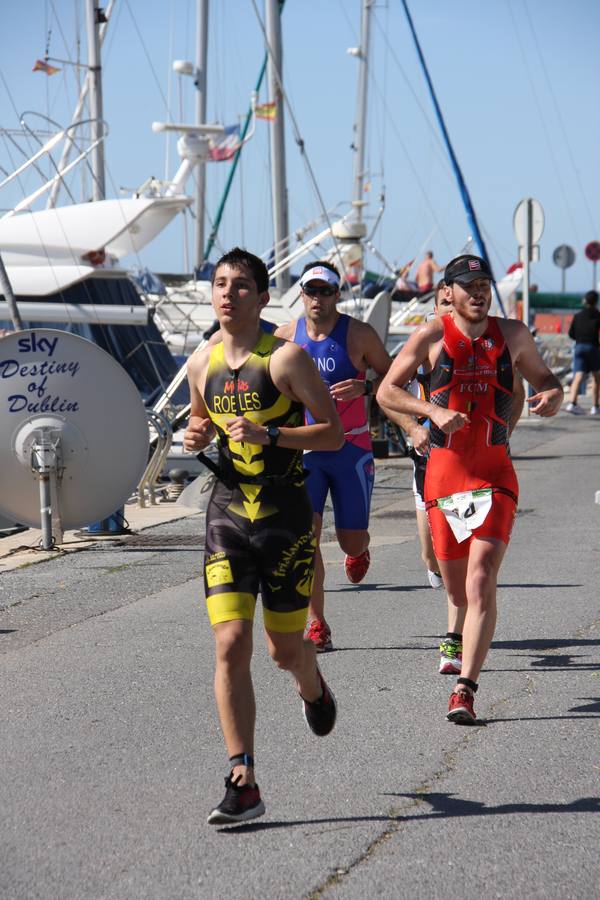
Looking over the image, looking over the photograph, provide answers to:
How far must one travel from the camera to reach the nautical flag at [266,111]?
87.6 feet

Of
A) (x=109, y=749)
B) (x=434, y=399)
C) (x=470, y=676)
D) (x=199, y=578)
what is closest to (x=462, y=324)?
(x=434, y=399)

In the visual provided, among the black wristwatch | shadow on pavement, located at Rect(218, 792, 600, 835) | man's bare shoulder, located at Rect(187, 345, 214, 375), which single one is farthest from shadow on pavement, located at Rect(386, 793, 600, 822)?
man's bare shoulder, located at Rect(187, 345, 214, 375)

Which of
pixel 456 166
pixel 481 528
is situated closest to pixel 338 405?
pixel 481 528

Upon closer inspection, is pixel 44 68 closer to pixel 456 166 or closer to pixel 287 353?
pixel 456 166

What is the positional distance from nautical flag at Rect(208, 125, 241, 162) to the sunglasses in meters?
20.1

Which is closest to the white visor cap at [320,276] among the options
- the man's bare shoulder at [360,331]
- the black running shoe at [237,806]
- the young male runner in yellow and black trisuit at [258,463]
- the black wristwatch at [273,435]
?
the man's bare shoulder at [360,331]

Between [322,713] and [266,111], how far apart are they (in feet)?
74.6

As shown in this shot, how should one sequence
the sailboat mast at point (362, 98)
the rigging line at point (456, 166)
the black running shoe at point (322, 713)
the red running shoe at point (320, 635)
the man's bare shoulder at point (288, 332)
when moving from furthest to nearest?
the sailboat mast at point (362, 98), the rigging line at point (456, 166), the man's bare shoulder at point (288, 332), the red running shoe at point (320, 635), the black running shoe at point (322, 713)

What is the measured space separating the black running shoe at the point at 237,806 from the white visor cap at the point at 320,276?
335 cm

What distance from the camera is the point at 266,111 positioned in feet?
87.9

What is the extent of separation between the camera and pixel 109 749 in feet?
18.1

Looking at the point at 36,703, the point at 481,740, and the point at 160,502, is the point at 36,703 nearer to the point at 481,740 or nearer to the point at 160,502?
the point at 481,740

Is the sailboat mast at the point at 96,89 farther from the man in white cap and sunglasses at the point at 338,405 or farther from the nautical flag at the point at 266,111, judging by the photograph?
the man in white cap and sunglasses at the point at 338,405

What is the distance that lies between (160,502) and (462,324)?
355 inches
